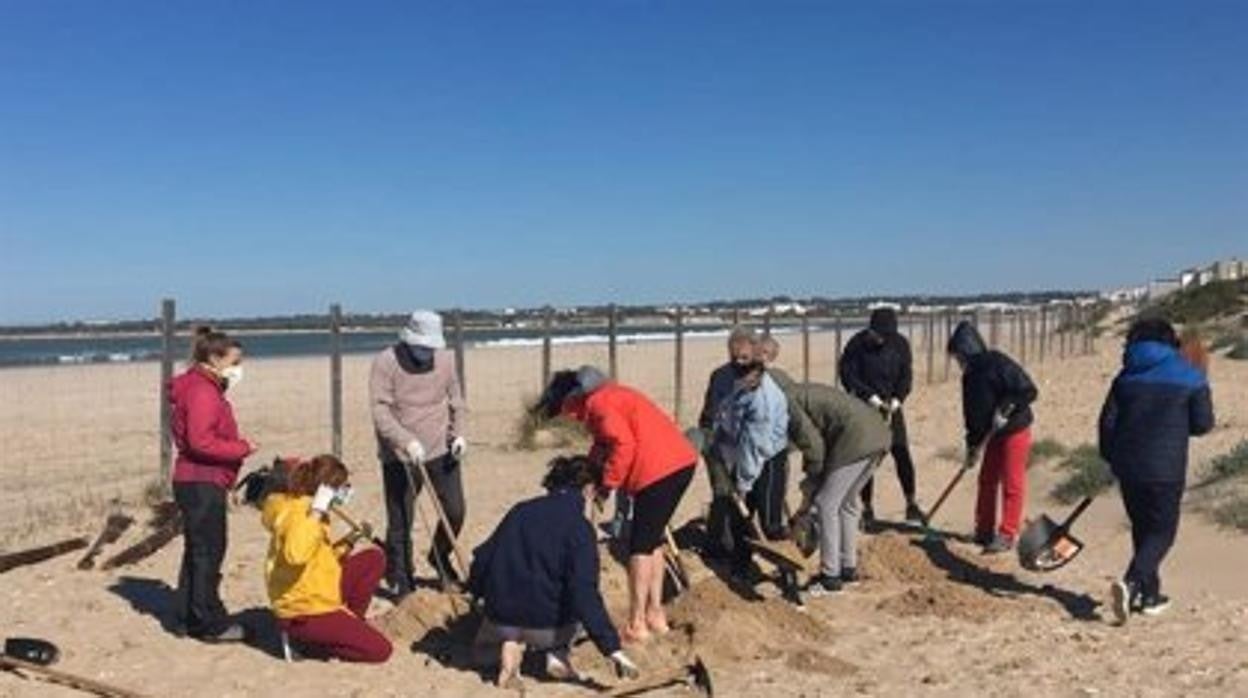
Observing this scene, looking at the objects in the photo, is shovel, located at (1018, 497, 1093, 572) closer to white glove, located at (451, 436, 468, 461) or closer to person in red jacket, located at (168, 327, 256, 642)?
white glove, located at (451, 436, 468, 461)

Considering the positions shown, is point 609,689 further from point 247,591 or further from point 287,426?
point 287,426

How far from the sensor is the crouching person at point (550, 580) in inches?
251

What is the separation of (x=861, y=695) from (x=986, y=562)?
2.94 meters

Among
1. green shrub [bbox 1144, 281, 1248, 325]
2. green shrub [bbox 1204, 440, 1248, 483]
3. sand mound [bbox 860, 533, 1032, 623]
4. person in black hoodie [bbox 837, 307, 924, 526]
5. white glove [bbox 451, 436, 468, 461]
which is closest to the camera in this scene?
white glove [bbox 451, 436, 468, 461]

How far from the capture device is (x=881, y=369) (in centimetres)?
1026

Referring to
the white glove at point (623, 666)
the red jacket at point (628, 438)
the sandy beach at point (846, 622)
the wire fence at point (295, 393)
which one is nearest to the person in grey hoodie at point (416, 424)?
the sandy beach at point (846, 622)

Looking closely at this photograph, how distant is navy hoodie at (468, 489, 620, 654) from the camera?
6355mm

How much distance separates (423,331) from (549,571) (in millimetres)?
1800

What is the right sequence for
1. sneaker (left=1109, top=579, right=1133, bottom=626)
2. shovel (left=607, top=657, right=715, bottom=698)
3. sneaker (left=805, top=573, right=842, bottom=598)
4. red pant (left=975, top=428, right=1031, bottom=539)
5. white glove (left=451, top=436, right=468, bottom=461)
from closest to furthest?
1. shovel (left=607, top=657, right=715, bottom=698)
2. sneaker (left=1109, top=579, right=1133, bottom=626)
3. white glove (left=451, top=436, right=468, bottom=461)
4. sneaker (left=805, top=573, right=842, bottom=598)
5. red pant (left=975, top=428, right=1031, bottom=539)

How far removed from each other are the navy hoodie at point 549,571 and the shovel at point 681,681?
0.76 ft

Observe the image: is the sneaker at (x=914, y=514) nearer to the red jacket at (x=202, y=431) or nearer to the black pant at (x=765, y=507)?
the black pant at (x=765, y=507)

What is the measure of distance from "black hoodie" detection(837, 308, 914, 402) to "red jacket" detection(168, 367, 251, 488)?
479cm

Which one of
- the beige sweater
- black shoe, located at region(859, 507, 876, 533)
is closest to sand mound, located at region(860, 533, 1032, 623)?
black shoe, located at region(859, 507, 876, 533)

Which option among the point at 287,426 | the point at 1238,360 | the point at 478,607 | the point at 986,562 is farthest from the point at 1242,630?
the point at 1238,360
